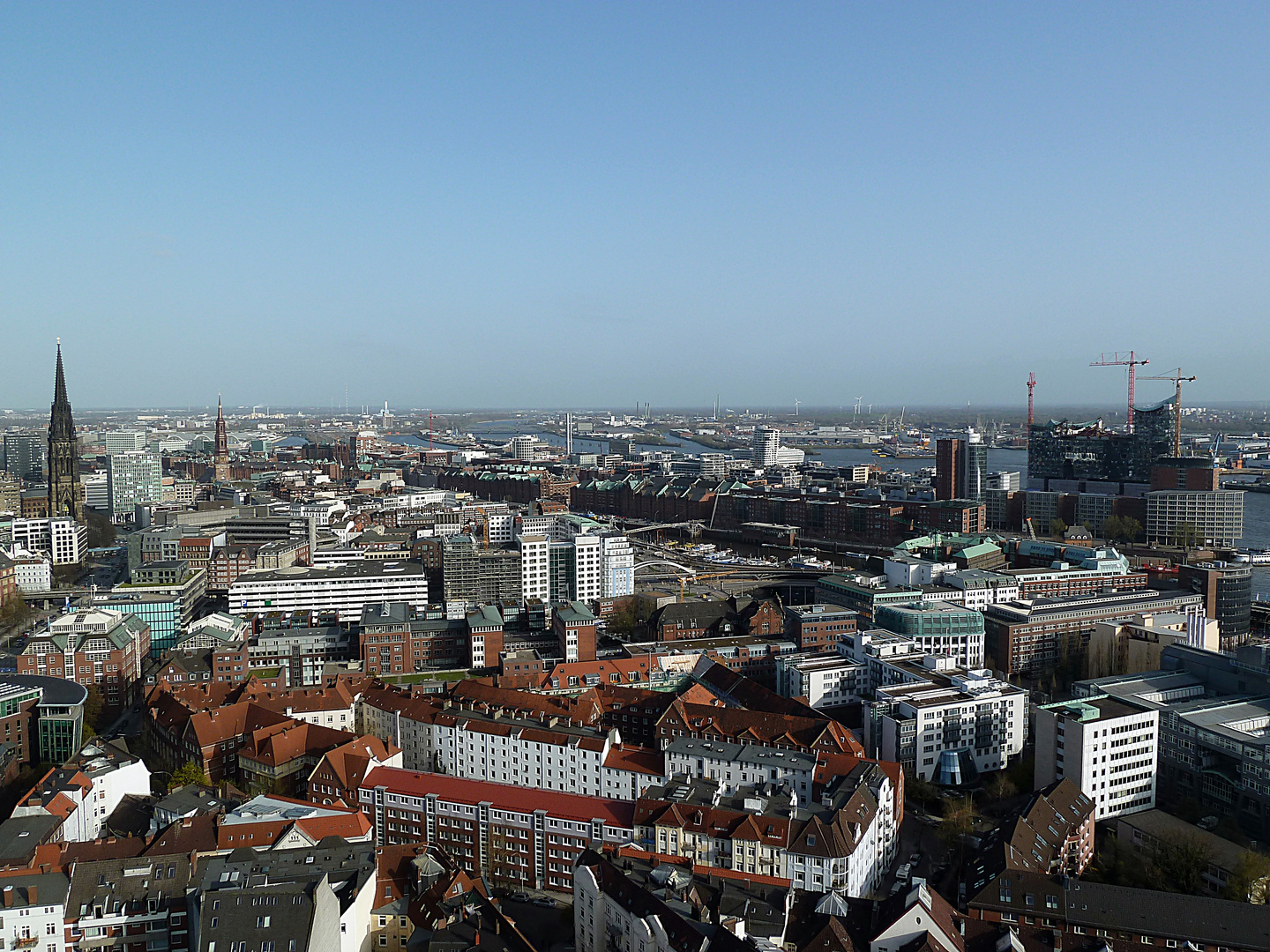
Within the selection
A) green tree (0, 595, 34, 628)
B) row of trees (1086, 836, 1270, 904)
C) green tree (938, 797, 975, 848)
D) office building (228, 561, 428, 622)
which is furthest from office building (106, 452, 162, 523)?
row of trees (1086, 836, 1270, 904)

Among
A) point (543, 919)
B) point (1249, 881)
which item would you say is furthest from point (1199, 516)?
point (543, 919)

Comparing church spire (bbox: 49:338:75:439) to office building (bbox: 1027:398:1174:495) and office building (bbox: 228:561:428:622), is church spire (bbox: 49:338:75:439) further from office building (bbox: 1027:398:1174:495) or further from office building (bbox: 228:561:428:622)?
office building (bbox: 1027:398:1174:495)

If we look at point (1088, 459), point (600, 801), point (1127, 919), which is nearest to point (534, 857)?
point (600, 801)

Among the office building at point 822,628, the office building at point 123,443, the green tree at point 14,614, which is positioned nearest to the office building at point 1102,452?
the office building at point 822,628

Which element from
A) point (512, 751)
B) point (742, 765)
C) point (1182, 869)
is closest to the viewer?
point (1182, 869)

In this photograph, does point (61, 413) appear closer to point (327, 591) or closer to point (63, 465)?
point (63, 465)

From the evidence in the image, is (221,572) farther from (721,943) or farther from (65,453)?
(721,943)
